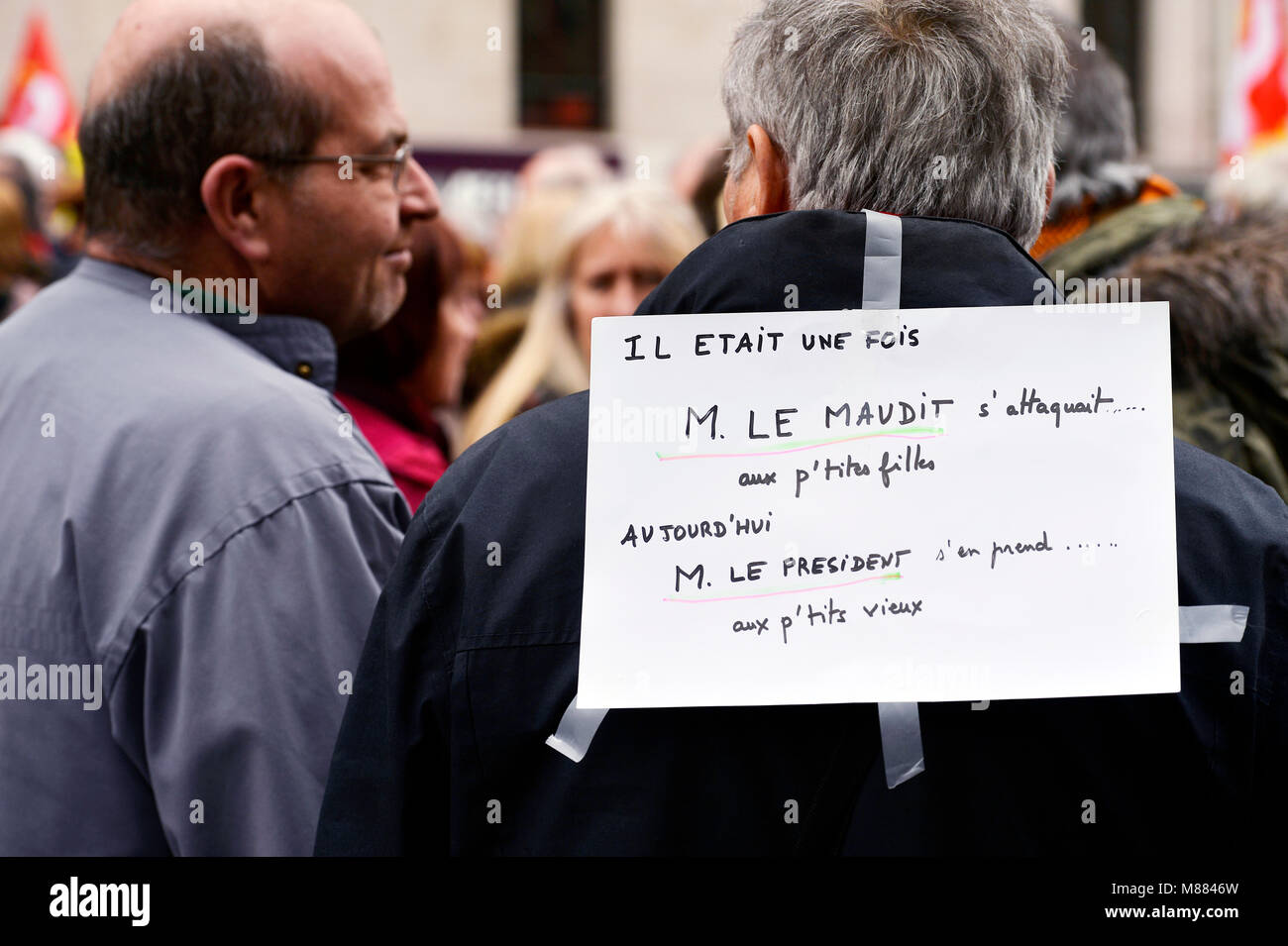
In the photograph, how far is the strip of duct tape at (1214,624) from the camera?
4.07 ft

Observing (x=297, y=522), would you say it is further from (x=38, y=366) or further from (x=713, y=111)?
(x=713, y=111)

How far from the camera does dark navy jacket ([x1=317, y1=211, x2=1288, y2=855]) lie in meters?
1.23

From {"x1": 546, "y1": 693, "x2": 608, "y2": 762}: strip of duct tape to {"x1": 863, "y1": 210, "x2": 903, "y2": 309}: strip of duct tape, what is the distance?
446 mm

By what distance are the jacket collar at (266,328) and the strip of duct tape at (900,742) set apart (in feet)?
3.68

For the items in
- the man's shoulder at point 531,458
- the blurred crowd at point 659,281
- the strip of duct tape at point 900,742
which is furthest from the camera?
the blurred crowd at point 659,281

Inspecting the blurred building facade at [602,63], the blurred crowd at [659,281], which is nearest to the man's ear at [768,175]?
the blurred crowd at [659,281]

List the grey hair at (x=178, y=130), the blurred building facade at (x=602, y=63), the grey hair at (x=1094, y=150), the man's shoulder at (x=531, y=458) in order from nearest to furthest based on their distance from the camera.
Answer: the man's shoulder at (x=531, y=458)
the grey hair at (x=178, y=130)
the grey hair at (x=1094, y=150)
the blurred building facade at (x=602, y=63)

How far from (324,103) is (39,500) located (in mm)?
681

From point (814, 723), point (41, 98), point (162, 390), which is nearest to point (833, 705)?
point (814, 723)

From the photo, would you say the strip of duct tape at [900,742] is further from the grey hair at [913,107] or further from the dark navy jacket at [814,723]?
the grey hair at [913,107]

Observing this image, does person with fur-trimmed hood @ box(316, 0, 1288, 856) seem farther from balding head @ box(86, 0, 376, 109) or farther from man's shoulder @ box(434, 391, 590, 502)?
balding head @ box(86, 0, 376, 109)

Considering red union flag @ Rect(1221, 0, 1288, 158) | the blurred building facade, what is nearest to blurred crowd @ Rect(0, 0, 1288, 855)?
red union flag @ Rect(1221, 0, 1288, 158)
